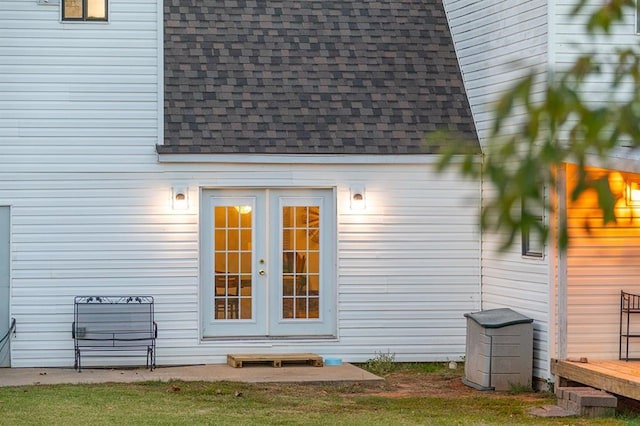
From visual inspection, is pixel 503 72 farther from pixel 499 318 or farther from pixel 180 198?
pixel 180 198

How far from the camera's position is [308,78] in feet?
49.2

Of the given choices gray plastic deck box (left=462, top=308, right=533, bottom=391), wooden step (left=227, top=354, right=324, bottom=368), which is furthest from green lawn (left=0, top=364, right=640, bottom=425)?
wooden step (left=227, top=354, right=324, bottom=368)

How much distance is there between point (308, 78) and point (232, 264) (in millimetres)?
2568

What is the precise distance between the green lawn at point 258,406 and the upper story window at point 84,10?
4.69 metres

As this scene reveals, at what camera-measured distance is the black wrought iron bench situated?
46.1 feet

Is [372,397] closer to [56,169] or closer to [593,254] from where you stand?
[593,254]

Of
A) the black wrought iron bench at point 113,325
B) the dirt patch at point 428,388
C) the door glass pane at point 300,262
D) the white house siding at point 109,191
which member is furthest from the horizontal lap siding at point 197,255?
the dirt patch at point 428,388

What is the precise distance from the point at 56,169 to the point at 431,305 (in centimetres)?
494

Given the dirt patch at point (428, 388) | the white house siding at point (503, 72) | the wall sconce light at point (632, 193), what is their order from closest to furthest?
the wall sconce light at point (632, 193) → the dirt patch at point (428, 388) → the white house siding at point (503, 72)

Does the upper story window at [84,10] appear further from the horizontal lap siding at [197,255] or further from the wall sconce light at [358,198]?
the wall sconce light at [358,198]

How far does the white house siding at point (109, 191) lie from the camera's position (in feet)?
46.8

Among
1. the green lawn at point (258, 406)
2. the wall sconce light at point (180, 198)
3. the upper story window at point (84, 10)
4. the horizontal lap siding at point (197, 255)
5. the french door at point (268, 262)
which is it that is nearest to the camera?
the green lawn at point (258, 406)

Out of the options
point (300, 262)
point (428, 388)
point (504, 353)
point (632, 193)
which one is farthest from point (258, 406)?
point (632, 193)

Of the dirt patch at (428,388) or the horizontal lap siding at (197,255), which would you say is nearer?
the dirt patch at (428,388)
